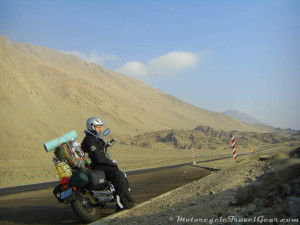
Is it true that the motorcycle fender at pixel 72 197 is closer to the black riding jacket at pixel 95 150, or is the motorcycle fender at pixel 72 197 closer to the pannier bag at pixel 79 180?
the pannier bag at pixel 79 180

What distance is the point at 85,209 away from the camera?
261 inches

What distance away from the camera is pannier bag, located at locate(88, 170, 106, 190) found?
21.5 feet

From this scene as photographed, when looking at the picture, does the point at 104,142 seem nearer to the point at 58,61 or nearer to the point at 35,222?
the point at 35,222

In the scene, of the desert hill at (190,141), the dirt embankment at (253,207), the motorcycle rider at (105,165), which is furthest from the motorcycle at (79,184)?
the desert hill at (190,141)

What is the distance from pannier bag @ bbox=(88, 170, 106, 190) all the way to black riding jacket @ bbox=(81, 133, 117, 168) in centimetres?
25

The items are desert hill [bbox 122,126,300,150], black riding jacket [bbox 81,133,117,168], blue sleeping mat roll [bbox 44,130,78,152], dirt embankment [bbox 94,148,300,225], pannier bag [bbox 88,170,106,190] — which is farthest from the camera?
desert hill [bbox 122,126,300,150]

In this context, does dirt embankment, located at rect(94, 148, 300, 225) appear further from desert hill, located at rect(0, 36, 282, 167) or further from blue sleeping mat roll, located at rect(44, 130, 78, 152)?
desert hill, located at rect(0, 36, 282, 167)

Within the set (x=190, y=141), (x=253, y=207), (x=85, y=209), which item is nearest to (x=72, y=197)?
(x=85, y=209)

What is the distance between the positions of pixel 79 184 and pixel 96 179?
0.42 metres

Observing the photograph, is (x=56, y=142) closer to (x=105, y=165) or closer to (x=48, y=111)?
(x=105, y=165)

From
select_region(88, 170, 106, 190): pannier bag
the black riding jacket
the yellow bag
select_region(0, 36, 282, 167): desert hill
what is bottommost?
select_region(88, 170, 106, 190): pannier bag

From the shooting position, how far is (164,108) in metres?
143

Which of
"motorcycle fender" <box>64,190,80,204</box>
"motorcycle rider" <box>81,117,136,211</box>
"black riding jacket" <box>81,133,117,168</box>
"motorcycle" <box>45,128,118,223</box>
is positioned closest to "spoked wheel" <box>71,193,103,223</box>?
"motorcycle" <box>45,128,118,223</box>

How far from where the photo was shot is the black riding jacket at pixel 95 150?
6.90m
